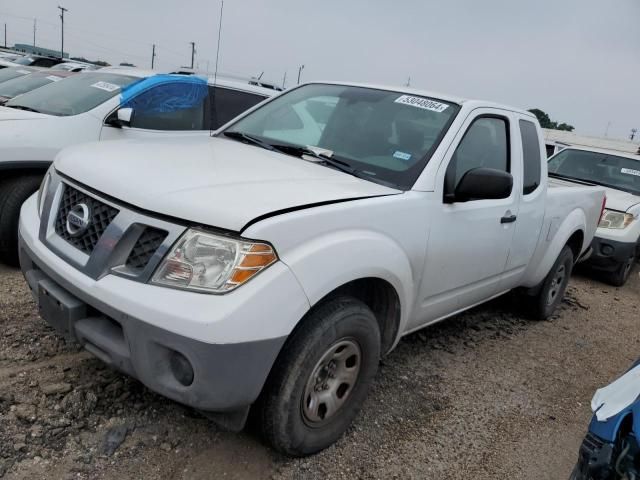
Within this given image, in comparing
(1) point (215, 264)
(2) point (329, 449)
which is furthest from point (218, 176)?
(2) point (329, 449)

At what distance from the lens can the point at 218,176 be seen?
94.3 inches

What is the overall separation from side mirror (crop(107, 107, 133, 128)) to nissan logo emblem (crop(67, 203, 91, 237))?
2315mm

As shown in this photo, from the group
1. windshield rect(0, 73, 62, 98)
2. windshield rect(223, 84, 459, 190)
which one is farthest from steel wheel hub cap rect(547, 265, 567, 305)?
windshield rect(0, 73, 62, 98)

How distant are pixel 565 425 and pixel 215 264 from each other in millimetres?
2514

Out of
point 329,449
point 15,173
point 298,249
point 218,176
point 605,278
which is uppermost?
point 218,176

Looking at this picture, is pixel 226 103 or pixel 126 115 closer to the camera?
pixel 126 115

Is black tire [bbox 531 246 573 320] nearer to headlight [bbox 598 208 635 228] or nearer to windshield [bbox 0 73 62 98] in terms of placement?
headlight [bbox 598 208 635 228]

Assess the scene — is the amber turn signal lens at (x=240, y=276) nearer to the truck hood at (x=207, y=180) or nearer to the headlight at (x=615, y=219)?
the truck hood at (x=207, y=180)

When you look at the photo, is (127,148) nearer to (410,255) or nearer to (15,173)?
(410,255)

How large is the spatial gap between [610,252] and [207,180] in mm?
6019

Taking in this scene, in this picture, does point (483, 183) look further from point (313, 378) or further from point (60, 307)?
point (60, 307)

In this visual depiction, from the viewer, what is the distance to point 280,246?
2.10 metres

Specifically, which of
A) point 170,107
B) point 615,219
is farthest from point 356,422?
point 615,219

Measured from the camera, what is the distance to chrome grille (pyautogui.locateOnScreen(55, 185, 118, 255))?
227 centimetres
